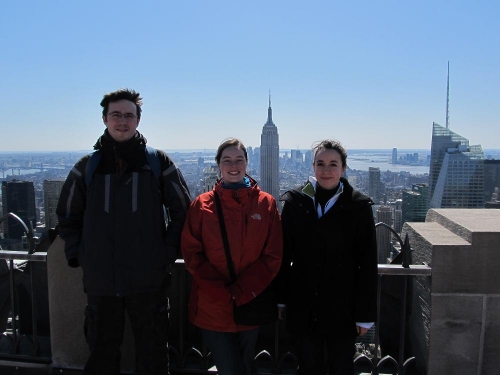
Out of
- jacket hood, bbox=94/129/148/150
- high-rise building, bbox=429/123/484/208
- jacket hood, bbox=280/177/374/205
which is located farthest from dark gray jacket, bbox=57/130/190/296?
high-rise building, bbox=429/123/484/208

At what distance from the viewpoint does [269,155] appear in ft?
488

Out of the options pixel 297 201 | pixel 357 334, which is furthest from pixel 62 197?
pixel 357 334

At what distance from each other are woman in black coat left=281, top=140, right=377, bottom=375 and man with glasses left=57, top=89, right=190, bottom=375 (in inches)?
37.4

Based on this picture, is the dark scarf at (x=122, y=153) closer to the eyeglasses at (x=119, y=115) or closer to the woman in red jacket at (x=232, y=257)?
the eyeglasses at (x=119, y=115)

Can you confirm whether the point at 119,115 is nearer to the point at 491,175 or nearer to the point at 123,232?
the point at 123,232

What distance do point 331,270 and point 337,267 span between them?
5 centimetres

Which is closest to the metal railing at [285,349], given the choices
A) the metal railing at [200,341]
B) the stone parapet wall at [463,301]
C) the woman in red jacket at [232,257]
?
the metal railing at [200,341]

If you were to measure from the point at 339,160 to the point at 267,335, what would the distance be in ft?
7.40

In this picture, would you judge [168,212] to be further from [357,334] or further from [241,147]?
[357,334]

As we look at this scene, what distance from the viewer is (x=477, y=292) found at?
335 centimetres

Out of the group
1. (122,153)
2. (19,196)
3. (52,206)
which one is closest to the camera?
(122,153)

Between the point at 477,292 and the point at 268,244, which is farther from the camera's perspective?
the point at 477,292

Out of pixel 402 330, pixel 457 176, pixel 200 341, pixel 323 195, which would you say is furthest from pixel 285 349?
pixel 457 176

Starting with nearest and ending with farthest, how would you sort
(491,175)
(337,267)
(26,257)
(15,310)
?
(337,267) → (26,257) → (15,310) → (491,175)
